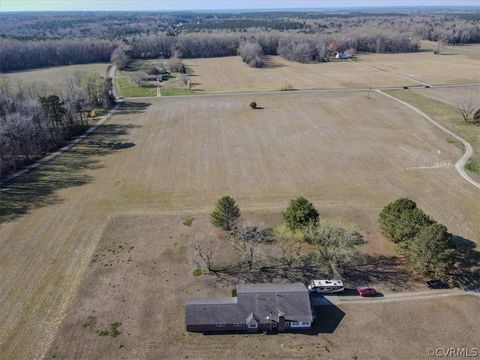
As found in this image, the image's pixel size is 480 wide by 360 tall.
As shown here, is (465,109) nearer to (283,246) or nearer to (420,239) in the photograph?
(420,239)

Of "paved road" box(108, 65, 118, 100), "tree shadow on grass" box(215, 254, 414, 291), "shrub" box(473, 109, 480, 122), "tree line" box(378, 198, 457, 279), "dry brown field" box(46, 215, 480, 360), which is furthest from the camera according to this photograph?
"paved road" box(108, 65, 118, 100)

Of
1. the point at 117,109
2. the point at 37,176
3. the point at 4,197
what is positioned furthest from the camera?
the point at 117,109

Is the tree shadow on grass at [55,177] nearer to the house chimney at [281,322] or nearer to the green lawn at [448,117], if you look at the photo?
the house chimney at [281,322]

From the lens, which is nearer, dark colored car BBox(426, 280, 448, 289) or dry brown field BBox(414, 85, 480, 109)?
dark colored car BBox(426, 280, 448, 289)

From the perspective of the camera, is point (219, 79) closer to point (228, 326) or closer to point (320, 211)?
point (320, 211)

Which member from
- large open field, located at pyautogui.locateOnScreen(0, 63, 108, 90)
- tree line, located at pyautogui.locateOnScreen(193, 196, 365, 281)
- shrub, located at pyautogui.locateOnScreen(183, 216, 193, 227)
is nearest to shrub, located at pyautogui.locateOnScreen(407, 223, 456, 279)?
tree line, located at pyautogui.locateOnScreen(193, 196, 365, 281)

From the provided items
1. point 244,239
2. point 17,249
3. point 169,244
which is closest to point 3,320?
point 17,249

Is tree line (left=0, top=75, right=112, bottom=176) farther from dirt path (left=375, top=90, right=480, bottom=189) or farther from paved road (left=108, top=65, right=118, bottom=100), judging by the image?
dirt path (left=375, top=90, right=480, bottom=189)
